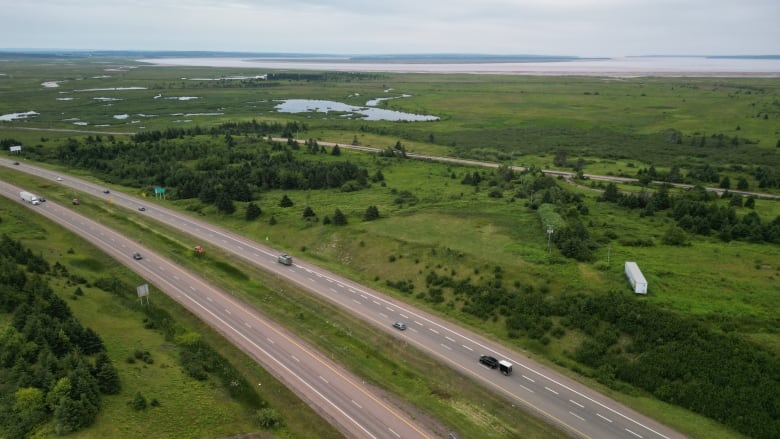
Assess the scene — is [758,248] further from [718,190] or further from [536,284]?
[718,190]

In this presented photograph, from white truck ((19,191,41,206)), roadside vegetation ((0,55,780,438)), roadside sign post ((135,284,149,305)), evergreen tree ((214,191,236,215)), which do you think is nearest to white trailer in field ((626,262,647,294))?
roadside vegetation ((0,55,780,438))

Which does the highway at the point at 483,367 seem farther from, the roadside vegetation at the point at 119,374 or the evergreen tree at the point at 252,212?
the evergreen tree at the point at 252,212

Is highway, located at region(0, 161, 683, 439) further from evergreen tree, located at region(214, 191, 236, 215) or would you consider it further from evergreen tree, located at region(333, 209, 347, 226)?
evergreen tree, located at region(214, 191, 236, 215)

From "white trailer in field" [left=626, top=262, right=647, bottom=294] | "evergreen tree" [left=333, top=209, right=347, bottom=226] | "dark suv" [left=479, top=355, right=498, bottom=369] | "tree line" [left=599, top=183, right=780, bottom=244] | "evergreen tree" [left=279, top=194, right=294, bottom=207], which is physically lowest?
"dark suv" [left=479, top=355, right=498, bottom=369]

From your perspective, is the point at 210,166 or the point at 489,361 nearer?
the point at 489,361

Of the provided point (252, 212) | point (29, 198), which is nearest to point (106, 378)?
point (252, 212)

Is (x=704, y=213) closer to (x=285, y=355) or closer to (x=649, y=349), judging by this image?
(x=649, y=349)

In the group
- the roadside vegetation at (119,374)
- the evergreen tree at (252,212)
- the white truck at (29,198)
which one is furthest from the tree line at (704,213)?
the white truck at (29,198)
